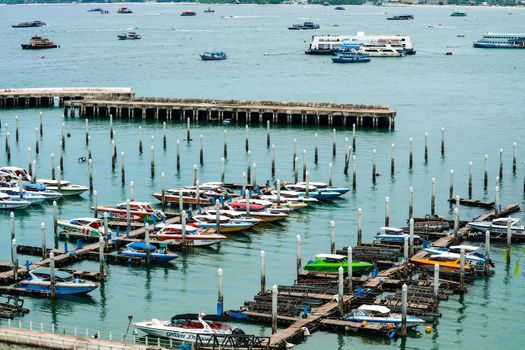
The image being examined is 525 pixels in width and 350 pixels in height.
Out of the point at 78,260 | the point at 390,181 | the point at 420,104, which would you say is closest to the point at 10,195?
the point at 78,260

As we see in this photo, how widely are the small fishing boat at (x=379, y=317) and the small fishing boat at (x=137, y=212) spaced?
22.2 meters

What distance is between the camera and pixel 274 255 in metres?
67.9

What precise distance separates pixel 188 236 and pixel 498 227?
18680 mm

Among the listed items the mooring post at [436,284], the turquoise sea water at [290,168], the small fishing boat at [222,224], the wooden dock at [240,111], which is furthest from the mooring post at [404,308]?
the wooden dock at [240,111]

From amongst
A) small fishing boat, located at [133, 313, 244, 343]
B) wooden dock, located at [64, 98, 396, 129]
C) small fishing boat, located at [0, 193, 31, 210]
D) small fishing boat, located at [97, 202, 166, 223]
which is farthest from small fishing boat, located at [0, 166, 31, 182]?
small fishing boat, located at [133, 313, 244, 343]

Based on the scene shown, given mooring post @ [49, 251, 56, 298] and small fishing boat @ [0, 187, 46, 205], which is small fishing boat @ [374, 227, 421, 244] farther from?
small fishing boat @ [0, 187, 46, 205]

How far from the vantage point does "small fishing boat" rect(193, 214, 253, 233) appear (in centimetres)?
7194

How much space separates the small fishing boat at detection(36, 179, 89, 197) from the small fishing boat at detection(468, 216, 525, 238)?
29501 mm

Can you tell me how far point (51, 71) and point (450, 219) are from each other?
128191mm

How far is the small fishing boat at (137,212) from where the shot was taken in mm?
74188

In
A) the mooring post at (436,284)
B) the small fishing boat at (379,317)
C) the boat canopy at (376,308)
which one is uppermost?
the mooring post at (436,284)

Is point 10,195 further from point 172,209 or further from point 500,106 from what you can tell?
point 500,106

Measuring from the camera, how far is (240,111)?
121 meters

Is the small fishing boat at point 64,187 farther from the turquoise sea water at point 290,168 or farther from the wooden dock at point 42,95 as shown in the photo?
the wooden dock at point 42,95
